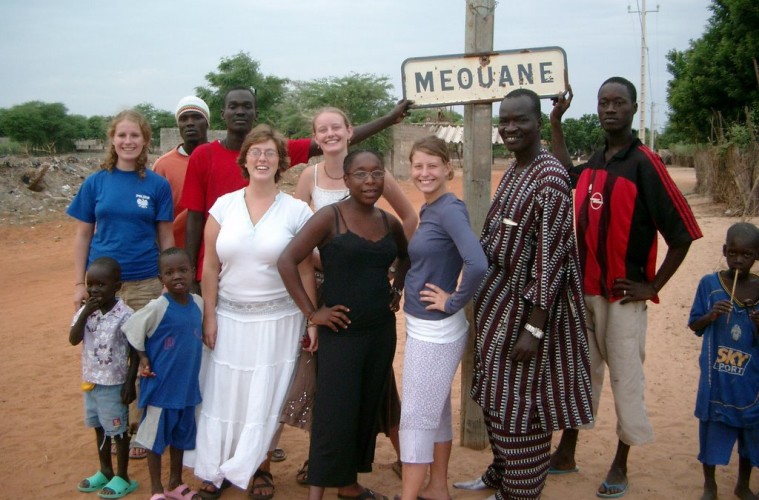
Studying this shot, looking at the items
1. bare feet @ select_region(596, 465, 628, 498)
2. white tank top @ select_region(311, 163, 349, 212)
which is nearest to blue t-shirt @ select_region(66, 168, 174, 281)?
white tank top @ select_region(311, 163, 349, 212)

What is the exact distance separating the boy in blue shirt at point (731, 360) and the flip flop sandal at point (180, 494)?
2.85 meters

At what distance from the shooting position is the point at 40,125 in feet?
115

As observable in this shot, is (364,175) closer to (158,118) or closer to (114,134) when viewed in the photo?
(114,134)

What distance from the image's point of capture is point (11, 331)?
7.70 m

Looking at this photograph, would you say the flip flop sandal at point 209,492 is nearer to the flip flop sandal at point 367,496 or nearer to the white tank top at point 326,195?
the flip flop sandal at point 367,496

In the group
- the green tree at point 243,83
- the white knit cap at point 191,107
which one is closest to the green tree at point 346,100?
the green tree at point 243,83

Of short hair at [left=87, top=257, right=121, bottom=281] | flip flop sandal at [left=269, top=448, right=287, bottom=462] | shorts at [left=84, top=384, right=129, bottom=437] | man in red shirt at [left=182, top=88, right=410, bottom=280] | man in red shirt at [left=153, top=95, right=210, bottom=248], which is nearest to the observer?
short hair at [left=87, top=257, right=121, bottom=281]

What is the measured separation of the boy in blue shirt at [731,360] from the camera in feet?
11.3

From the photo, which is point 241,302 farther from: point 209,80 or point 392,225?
point 209,80

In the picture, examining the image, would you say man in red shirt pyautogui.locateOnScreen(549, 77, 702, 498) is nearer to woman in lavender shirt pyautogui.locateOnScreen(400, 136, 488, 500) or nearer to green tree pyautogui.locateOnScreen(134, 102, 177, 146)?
woman in lavender shirt pyautogui.locateOnScreen(400, 136, 488, 500)

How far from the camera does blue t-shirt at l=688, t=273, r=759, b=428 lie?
3461 millimetres

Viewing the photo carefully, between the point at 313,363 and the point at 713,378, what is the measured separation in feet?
7.28

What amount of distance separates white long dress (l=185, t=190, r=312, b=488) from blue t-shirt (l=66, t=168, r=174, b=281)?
660mm

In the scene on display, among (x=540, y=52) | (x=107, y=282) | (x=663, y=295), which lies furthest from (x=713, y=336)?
(x=663, y=295)
